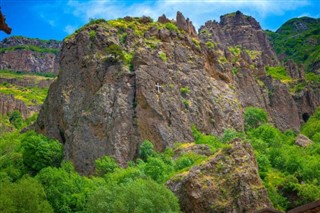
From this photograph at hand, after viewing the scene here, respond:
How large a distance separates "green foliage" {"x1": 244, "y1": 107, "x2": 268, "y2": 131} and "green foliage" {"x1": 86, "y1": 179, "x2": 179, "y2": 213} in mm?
50298

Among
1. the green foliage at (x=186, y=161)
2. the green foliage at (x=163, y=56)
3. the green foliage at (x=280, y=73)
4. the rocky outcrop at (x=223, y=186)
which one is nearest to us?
the rocky outcrop at (x=223, y=186)

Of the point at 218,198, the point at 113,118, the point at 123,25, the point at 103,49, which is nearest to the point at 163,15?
the point at 123,25

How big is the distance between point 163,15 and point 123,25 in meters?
13.3

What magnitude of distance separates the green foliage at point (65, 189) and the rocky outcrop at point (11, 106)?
4620 inches

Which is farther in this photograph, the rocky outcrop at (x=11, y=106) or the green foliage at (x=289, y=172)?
the rocky outcrop at (x=11, y=106)

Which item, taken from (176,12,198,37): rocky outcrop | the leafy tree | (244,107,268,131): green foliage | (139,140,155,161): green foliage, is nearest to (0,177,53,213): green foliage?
(139,140,155,161): green foliage

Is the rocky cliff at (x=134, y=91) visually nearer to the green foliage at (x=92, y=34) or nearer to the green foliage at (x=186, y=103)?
the green foliage at (x=186, y=103)

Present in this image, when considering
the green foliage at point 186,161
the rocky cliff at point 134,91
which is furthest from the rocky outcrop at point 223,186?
the rocky cliff at point 134,91

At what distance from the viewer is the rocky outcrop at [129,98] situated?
7419 cm

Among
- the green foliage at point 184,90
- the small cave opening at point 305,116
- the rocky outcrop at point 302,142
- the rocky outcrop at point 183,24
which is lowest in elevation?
the rocky outcrop at point 302,142

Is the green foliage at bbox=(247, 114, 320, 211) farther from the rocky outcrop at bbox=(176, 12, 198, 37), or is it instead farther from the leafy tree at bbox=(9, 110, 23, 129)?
the leafy tree at bbox=(9, 110, 23, 129)

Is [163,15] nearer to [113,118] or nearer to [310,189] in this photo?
[113,118]

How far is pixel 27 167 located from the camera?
244 ft

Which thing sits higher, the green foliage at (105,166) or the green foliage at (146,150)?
the green foliage at (146,150)
